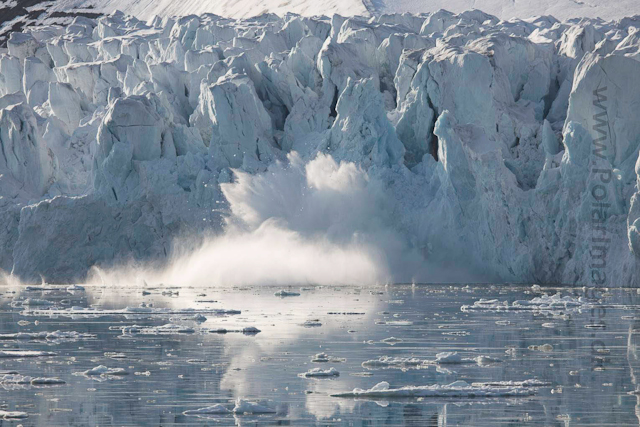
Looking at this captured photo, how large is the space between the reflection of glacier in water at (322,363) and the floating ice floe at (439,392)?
0.9 inches

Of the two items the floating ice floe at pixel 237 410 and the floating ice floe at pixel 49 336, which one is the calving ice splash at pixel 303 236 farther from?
the floating ice floe at pixel 237 410

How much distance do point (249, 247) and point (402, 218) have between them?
4.62 meters

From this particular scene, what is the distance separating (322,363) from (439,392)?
289 centimetres

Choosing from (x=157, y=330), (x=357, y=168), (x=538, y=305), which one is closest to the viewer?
(x=157, y=330)

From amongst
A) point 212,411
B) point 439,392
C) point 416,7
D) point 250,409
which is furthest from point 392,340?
point 416,7

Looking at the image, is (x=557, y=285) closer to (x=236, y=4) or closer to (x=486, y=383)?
(x=486, y=383)

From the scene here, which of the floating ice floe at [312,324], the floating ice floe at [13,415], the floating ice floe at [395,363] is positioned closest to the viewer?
the floating ice floe at [13,415]

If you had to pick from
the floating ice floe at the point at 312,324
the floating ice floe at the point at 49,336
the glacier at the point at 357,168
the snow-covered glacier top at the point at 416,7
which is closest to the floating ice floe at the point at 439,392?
the floating ice floe at the point at 49,336

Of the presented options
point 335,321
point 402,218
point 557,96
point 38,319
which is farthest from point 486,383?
point 557,96

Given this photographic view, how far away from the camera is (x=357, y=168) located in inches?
1382

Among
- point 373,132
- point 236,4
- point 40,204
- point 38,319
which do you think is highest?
point 236,4

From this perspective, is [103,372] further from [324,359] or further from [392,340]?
[392,340]

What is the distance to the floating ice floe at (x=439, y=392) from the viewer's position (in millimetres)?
12258

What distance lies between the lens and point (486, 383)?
13.0 meters
